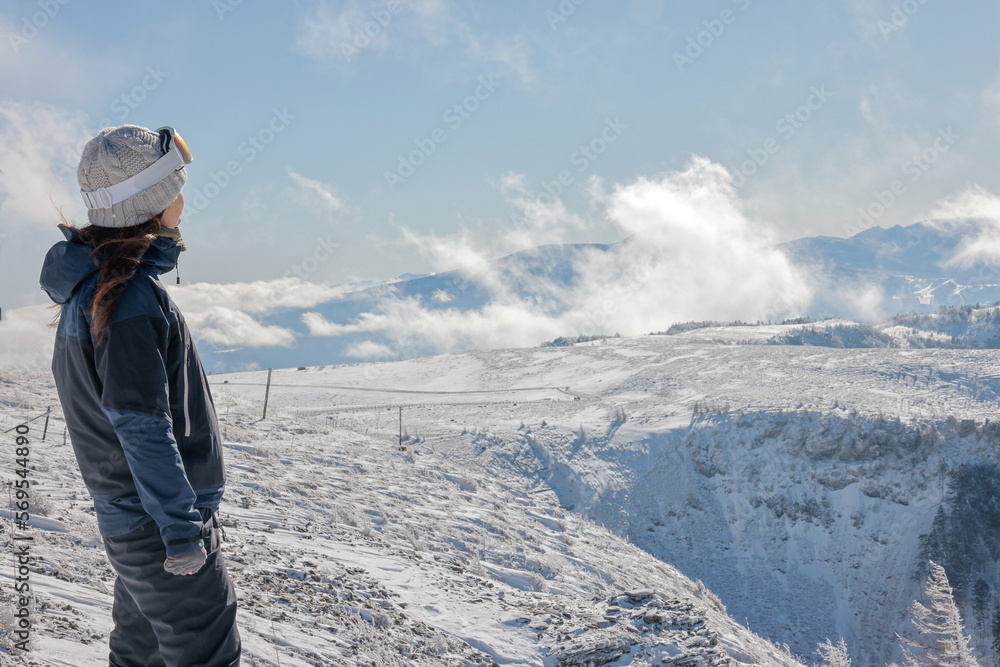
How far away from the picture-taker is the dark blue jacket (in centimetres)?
220

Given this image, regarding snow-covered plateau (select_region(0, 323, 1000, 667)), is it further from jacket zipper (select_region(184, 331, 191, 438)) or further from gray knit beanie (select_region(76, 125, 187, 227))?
gray knit beanie (select_region(76, 125, 187, 227))

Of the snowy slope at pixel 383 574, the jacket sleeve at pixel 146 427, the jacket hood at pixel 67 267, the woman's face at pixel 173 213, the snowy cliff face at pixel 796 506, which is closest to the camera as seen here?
the jacket sleeve at pixel 146 427

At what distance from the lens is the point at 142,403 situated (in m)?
2.22

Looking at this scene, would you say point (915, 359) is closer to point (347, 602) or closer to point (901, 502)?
point (901, 502)

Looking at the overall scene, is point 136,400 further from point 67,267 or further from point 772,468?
point 772,468

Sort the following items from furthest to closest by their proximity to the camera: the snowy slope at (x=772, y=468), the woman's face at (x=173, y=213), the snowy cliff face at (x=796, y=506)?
the snowy slope at (x=772, y=468), the snowy cliff face at (x=796, y=506), the woman's face at (x=173, y=213)

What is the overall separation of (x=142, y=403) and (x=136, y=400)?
23 millimetres

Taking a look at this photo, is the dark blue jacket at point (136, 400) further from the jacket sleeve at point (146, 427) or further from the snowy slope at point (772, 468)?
the snowy slope at point (772, 468)

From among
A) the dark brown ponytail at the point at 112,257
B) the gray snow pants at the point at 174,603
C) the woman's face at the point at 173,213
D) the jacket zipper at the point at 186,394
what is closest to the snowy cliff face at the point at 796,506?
the gray snow pants at the point at 174,603

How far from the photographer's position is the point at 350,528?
13.3 metres

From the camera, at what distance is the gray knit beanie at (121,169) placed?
2.50 meters

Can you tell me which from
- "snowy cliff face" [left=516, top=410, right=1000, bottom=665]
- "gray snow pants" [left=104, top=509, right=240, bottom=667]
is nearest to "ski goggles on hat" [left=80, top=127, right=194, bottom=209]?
"gray snow pants" [left=104, top=509, right=240, bottom=667]

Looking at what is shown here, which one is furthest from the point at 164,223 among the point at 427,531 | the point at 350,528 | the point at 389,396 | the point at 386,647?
the point at 389,396

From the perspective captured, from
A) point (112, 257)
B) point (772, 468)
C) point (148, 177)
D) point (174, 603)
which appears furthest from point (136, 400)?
point (772, 468)
